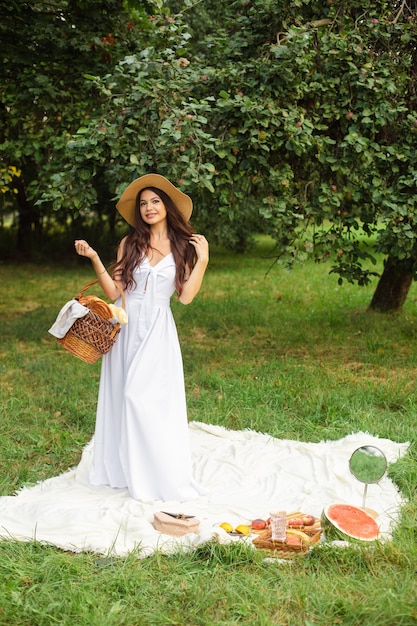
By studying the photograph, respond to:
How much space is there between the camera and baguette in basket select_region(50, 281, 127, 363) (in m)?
4.16

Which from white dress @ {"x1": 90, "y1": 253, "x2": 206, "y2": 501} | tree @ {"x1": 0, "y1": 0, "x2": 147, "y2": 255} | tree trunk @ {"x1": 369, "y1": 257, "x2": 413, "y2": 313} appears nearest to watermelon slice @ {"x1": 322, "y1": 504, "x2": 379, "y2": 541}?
white dress @ {"x1": 90, "y1": 253, "x2": 206, "y2": 501}

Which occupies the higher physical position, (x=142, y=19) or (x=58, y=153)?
(x=142, y=19)

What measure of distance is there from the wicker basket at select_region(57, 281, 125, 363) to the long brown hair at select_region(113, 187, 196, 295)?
0.33 m

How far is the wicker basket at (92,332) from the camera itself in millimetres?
4160

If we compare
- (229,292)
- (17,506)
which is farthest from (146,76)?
(229,292)

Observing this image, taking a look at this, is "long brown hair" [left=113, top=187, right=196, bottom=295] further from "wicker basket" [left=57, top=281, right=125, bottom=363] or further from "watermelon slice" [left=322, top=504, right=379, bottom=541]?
"watermelon slice" [left=322, top=504, right=379, bottom=541]

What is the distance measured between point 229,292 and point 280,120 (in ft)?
22.1

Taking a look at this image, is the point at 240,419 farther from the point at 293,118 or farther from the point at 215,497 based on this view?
the point at 293,118

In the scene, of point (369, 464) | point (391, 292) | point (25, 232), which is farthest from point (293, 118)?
point (25, 232)

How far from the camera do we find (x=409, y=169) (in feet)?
21.2

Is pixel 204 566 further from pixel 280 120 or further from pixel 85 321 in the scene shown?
pixel 280 120

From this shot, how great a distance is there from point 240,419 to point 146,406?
1.70 m

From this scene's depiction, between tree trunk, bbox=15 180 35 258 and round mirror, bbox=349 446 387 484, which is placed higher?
round mirror, bbox=349 446 387 484

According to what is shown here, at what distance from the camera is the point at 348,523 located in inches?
150
